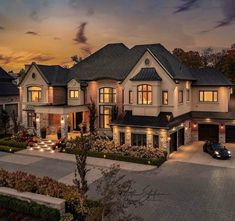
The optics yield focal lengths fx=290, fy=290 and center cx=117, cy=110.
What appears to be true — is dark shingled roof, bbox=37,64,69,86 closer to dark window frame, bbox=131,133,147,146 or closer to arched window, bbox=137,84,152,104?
arched window, bbox=137,84,152,104

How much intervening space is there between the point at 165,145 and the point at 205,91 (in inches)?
467

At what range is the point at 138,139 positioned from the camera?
30422 mm

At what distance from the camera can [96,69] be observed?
4034 cm

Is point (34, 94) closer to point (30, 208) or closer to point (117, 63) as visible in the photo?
point (117, 63)

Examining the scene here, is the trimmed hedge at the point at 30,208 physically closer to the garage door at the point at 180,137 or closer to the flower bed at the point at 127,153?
the flower bed at the point at 127,153

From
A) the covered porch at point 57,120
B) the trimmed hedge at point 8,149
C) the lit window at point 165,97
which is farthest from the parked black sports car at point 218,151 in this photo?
the trimmed hedge at point 8,149

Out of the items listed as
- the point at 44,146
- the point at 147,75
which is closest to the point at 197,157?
the point at 147,75

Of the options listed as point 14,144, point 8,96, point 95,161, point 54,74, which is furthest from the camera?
point 8,96

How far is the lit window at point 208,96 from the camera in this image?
3644 centimetres

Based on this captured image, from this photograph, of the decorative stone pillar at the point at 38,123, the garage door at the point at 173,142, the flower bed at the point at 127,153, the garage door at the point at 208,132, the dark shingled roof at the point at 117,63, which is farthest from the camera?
the decorative stone pillar at the point at 38,123

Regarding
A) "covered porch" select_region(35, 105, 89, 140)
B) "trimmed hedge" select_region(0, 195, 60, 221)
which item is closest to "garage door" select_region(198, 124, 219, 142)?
"covered porch" select_region(35, 105, 89, 140)

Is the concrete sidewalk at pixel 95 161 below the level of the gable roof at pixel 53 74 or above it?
below

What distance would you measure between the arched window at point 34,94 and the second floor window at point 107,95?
865 cm

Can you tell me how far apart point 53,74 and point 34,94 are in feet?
12.6
